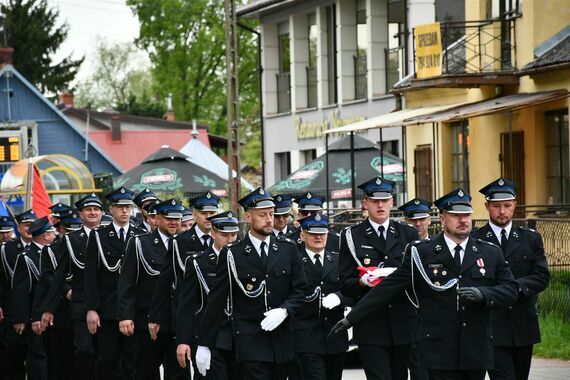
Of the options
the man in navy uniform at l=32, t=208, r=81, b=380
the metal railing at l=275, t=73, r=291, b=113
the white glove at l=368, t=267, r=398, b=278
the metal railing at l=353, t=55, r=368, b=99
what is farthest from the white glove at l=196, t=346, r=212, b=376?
the metal railing at l=275, t=73, r=291, b=113

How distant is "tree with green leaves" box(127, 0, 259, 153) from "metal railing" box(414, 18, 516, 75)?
46760mm

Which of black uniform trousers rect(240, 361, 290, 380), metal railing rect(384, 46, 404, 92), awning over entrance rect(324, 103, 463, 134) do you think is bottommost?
black uniform trousers rect(240, 361, 290, 380)

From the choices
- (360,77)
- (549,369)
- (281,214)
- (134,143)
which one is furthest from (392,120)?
(134,143)

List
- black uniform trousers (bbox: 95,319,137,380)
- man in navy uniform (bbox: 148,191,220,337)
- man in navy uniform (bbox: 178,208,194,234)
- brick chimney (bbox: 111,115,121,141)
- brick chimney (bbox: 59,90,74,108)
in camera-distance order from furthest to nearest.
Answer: brick chimney (bbox: 59,90,74,108)
brick chimney (bbox: 111,115,121,141)
black uniform trousers (bbox: 95,319,137,380)
man in navy uniform (bbox: 178,208,194,234)
man in navy uniform (bbox: 148,191,220,337)

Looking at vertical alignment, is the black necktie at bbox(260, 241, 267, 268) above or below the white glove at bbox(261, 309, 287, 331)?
above

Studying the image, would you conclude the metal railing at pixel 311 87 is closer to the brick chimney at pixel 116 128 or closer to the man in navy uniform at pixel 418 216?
the brick chimney at pixel 116 128

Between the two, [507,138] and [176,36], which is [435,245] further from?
[176,36]

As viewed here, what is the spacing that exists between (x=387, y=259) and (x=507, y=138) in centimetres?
1580

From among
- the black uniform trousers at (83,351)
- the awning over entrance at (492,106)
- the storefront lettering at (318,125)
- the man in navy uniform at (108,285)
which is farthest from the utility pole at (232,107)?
the man in navy uniform at (108,285)

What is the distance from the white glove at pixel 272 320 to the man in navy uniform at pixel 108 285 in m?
4.34

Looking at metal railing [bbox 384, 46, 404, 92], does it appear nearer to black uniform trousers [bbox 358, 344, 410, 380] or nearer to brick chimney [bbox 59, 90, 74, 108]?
black uniform trousers [bbox 358, 344, 410, 380]

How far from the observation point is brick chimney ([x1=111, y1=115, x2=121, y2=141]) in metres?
73.5

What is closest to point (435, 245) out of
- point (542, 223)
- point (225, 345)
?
point (225, 345)

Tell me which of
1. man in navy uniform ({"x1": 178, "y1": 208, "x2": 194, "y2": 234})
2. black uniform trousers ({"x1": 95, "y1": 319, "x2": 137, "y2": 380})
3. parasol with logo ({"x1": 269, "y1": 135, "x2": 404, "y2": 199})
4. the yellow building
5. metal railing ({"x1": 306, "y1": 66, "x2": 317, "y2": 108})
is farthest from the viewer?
metal railing ({"x1": 306, "y1": 66, "x2": 317, "y2": 108})
